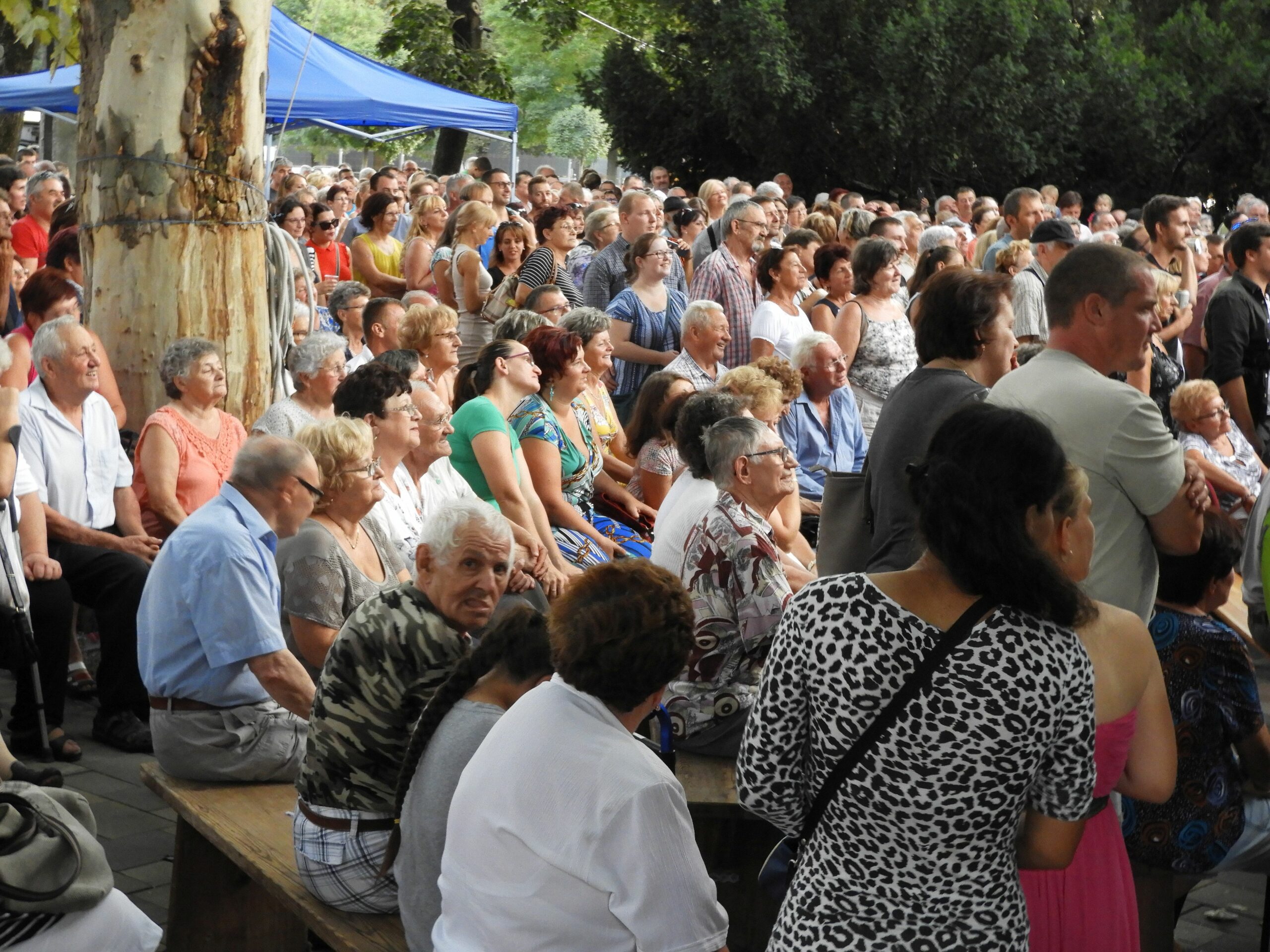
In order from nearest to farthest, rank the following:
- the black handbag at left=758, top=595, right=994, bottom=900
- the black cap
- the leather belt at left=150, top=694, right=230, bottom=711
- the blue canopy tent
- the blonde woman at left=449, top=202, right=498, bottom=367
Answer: the black handbag at left=758, top=595, right=994, bottom=900 → the leather belt at left=150, top=694, right=230, bottom=711 → the black cap → the blonde woman at left=449, top=202, right=498, bottom=367 → the blue canopy tent

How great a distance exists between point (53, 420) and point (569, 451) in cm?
201

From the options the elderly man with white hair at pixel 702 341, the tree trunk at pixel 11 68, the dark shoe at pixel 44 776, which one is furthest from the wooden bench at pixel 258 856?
the tree trunk at pixel 11 68

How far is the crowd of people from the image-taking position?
2215mm

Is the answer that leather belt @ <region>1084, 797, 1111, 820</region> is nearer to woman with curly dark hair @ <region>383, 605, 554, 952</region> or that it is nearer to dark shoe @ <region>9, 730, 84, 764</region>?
woman with curly dark hair @ <region>383, 605, 554, 952</region>

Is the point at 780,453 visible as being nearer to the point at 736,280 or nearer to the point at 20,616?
the point at 20,616

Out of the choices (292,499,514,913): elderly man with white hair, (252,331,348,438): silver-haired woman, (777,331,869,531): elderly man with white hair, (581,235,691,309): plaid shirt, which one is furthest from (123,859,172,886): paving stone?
(581,235,691,309): plaid shirt

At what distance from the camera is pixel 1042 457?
7.15 ft

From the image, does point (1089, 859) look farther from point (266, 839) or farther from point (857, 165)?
point (857, 165)

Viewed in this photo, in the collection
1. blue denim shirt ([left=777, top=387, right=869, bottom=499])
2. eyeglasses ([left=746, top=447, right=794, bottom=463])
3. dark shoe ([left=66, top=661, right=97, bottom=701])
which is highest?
eyeglasses ([left=746, top=447, right=794, bottom=463])

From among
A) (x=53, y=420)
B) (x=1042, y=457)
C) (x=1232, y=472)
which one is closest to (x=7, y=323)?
(x=53, y=420)

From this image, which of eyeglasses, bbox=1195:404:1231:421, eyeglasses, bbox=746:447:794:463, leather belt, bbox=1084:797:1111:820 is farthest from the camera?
eyeglasses, bbox=1195:404:1231:421

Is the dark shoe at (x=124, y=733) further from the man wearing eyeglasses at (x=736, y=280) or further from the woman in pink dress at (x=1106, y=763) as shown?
the man wearing eyeglasses at (x=736, y=280)

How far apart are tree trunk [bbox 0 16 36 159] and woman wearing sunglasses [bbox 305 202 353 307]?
12722 mm

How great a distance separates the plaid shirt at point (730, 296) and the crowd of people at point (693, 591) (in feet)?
0.07
